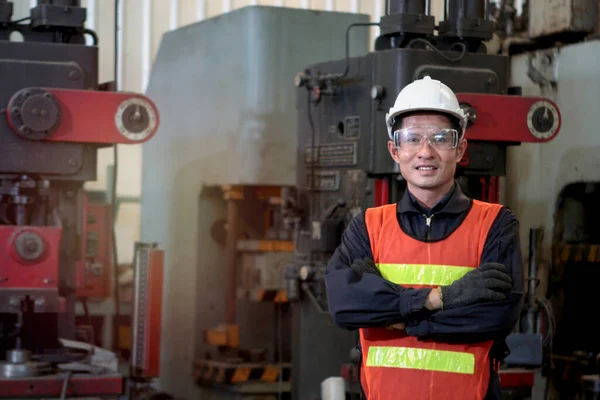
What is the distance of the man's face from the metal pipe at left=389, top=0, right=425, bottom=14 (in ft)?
7.94

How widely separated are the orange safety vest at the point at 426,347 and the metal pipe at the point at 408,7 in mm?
2528

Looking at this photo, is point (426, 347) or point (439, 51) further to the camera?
point (439, 51)

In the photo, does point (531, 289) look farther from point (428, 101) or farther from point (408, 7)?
point (428, 101)

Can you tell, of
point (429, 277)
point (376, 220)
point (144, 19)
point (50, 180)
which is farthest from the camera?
point (144, 19)

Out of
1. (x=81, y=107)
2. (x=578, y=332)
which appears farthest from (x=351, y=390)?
(x=81, y=107)

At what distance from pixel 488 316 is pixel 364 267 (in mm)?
341

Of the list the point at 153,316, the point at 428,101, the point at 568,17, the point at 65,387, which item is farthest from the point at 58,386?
the point at 568,17

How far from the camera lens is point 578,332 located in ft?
19.8

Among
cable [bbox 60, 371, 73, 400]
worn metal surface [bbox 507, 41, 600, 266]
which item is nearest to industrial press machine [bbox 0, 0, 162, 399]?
cable [bbox 60, 371, 73, 400]

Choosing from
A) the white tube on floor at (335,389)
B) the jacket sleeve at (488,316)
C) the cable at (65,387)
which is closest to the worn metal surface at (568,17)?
the cable at (65,387)

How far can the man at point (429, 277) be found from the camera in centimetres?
266

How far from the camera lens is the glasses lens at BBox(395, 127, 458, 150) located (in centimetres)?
279

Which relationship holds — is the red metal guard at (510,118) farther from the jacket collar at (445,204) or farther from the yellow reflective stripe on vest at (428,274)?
the yellow reflective stripe on vest at (428,274)

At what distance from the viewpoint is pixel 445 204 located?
281cm
